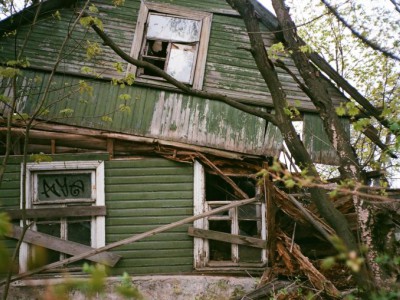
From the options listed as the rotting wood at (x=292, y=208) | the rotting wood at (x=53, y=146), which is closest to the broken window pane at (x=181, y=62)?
the rotting wood at (x=53, y=146)

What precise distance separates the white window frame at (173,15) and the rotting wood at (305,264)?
10.4ft

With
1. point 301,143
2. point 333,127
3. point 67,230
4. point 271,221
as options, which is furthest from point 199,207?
point 333,127

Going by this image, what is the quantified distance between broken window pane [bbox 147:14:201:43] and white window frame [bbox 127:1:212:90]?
9 cm

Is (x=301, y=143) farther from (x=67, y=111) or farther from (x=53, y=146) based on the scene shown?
(x=53, y=146)

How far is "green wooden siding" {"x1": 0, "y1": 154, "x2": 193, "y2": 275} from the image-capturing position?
25.1ft

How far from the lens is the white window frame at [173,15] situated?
8.23m

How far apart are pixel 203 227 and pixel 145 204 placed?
110 centimetres

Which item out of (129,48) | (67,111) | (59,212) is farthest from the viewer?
(129,48)

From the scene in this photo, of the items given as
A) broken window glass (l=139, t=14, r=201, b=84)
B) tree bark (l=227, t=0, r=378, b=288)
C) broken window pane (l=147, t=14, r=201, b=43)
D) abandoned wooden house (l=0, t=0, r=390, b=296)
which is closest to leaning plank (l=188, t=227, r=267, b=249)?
abandoned wooden house (l=0, t=0, r=390, b=296)

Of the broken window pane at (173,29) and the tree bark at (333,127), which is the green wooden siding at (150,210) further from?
the tree bark at (333,127)

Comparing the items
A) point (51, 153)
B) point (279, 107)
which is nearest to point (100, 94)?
point (51, 153)

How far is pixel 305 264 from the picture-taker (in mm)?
Result: 6895

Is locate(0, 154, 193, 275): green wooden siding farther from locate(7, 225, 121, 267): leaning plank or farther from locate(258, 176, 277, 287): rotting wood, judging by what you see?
locate(258, 176, 277, 287): rotting wood

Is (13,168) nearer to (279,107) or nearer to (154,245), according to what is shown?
(154,245)
